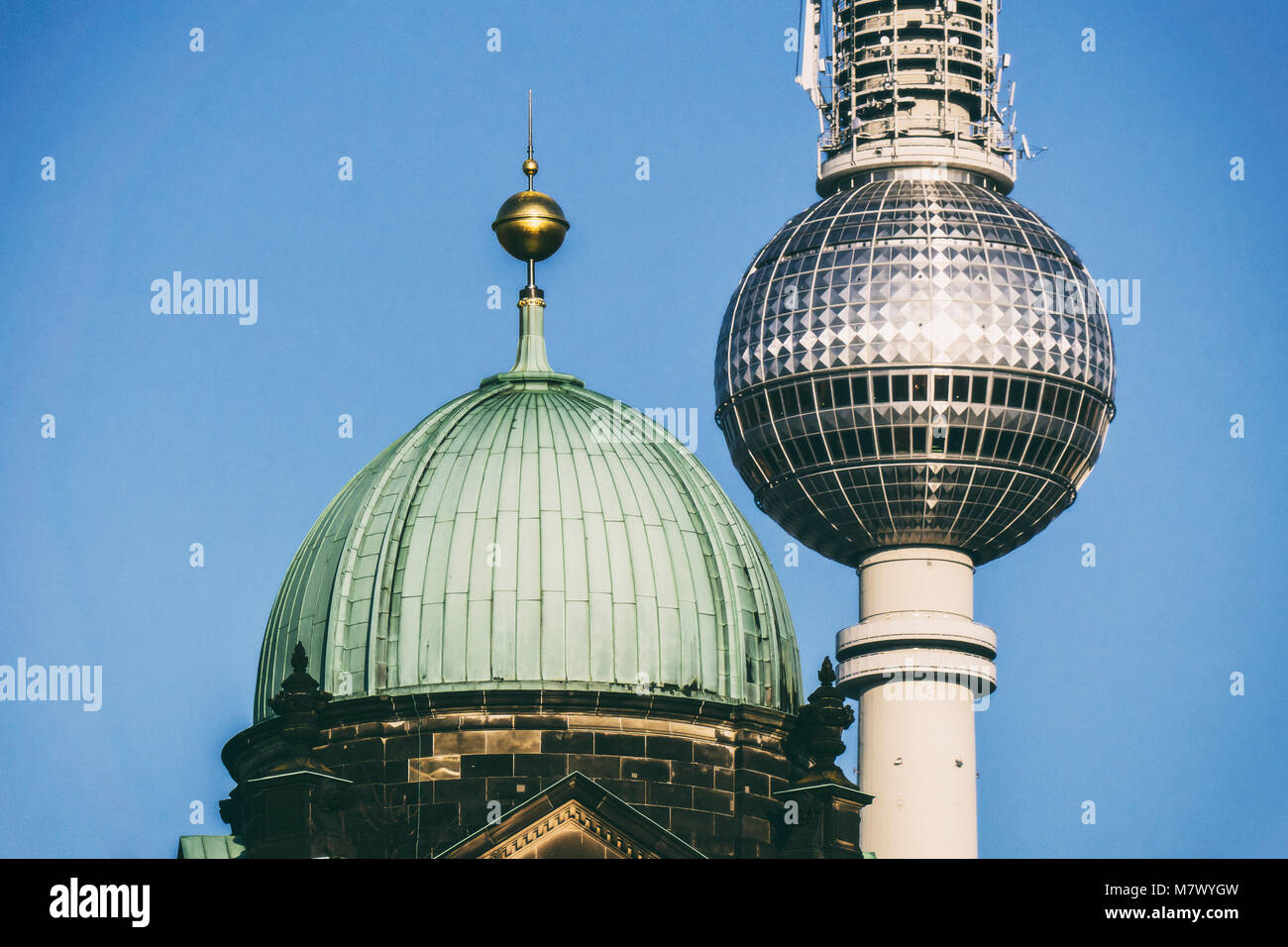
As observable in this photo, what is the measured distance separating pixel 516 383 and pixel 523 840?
21.0 m

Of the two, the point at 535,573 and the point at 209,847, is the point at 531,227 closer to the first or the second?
the point at 535,573

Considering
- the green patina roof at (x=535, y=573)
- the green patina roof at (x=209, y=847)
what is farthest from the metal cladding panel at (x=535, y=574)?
the green patina roof at (x=209, y=847)

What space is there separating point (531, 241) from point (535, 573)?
15244 mm

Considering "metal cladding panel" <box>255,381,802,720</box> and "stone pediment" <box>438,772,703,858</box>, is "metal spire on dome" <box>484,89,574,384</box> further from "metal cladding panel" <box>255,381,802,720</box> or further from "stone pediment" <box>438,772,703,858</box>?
"stone pediment" <box>438,772,703,858</box>

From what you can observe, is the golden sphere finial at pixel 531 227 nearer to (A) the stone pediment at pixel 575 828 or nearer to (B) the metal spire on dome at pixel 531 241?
(B) the metal spire on dome at pixel 531 241

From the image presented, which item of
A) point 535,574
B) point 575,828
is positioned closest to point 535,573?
point 535,574

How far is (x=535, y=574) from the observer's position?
105m

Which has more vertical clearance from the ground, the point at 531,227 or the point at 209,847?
the point at 531,227

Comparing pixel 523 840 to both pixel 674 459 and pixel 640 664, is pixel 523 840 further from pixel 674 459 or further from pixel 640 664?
pixel 674 459

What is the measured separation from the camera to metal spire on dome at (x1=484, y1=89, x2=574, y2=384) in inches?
4513
